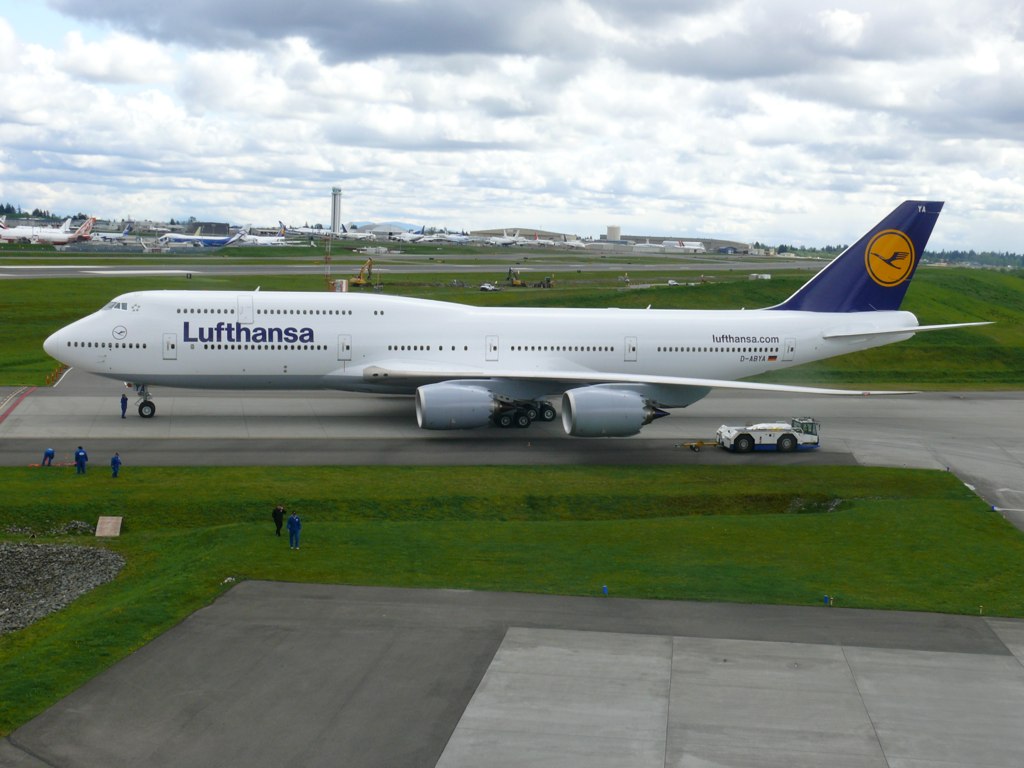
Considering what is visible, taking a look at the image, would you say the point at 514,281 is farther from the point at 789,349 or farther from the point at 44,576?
the point at 44,576

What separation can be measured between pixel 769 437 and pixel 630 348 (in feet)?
25.0

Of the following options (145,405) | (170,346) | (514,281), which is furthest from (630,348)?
(514,281)

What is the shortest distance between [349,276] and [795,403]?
66440mm

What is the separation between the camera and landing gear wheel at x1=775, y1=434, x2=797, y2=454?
1574 inches

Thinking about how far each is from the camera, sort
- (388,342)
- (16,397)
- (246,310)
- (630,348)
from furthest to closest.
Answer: (16,397), (630,348), (388,342), (246,310)

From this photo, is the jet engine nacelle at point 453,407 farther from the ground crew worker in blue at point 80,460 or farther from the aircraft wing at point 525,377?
the ground crew worker in blue at point 80,460

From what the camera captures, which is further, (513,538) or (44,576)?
(513,538)

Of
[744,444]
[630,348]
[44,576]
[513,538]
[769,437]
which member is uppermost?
[630,348]

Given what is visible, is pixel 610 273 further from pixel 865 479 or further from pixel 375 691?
pixel 375 691

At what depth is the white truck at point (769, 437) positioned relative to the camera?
130 ft

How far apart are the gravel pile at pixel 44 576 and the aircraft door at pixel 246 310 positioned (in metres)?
16.1

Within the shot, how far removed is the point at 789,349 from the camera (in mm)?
46438

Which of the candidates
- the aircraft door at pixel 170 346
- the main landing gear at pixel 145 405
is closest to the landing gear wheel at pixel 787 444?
the aircraft door at pixel 170 346

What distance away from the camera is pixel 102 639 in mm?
19844
